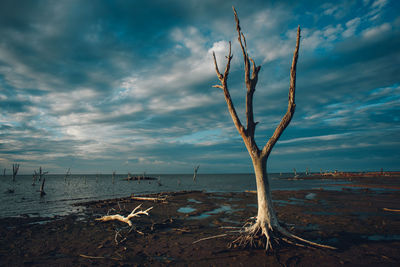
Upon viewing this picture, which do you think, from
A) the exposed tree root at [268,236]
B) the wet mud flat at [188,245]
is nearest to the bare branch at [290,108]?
the exposed tree root at [268,236]

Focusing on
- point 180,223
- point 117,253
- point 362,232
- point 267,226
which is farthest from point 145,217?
point 362,232

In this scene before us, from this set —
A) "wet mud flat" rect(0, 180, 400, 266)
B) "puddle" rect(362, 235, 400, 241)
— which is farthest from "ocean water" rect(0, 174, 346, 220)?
"puddle" rect(362, 235, 400, 241)

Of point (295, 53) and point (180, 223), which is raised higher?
point (295, 53)

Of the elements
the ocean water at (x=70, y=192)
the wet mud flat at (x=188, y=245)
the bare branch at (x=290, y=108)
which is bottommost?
the ocean water at (x=70, y=192)

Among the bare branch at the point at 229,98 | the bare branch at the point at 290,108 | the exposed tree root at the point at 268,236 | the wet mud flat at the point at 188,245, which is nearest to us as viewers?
the wet mud flat at the point at 188,245

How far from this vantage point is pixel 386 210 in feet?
48.6

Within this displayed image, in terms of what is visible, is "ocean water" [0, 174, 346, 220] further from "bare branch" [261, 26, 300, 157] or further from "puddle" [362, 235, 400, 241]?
"puddle" [362, 235, 400, 241]

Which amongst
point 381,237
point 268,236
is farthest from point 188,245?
point 381,237

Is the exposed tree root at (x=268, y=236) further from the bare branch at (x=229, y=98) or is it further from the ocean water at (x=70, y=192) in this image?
the ocean water at (x=70, y=192)

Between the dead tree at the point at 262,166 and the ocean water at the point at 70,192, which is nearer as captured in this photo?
the dead tree at the point at 262,166

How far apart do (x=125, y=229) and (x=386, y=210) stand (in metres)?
18.1

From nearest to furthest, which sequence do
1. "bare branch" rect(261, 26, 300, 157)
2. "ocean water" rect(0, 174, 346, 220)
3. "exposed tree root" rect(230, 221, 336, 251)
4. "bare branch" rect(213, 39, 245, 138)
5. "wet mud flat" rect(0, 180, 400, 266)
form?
"wet mud flat" rect(0, 180, 400, 266) < "exposed tree root" rect(230, 221, 336, 251) < "bare branch" rect(261, 26, 300, 157) < "bare branch" rect(213, 39, 245, 138) < "ocean water" rect(0, 174, 346, 220)

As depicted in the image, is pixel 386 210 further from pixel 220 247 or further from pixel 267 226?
pixel 220 247

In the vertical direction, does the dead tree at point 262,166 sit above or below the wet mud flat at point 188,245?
above
